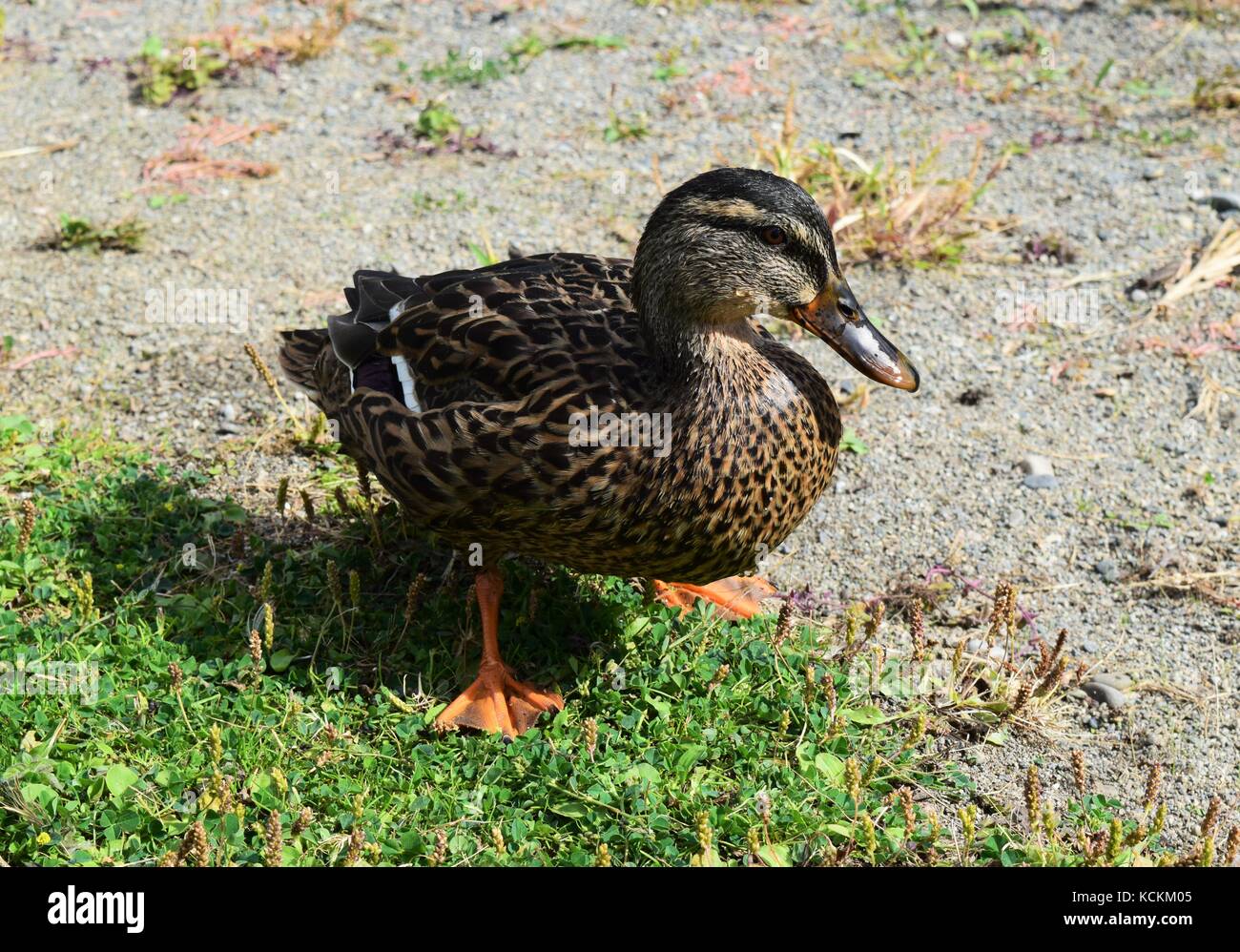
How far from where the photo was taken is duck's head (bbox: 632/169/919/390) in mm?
3232

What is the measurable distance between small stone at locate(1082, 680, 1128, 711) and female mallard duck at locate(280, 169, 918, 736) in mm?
1012

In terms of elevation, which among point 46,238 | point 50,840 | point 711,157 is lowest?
point 50,840

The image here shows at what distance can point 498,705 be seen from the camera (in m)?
3.54

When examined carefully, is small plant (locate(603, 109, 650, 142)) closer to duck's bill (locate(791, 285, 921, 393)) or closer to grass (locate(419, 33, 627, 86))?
grass (locate(419, 33, 627, 86))

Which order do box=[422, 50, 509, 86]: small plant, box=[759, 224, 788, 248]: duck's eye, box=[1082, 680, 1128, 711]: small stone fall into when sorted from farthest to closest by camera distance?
box=[422, 50, 509, 86]: small plant → box=[1082, 680, 1128, 711]: small stone → box=[759, 224, 788, 248]: duck's eye

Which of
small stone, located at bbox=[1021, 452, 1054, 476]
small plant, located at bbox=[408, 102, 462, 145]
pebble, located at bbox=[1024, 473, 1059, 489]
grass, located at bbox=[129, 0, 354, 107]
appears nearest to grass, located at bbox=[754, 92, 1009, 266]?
small stone, located at bbox=[1021, 452, 1054, 476]

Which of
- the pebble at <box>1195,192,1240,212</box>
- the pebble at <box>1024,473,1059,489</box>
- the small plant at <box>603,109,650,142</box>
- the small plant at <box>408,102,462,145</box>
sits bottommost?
the pebble at <box>1024,473,1059,489</box>

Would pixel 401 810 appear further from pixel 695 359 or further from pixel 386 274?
pixel 386 274

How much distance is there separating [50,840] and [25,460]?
5.66 ft

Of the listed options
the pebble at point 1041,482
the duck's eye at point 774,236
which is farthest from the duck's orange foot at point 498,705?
the pebble at point 1041,482

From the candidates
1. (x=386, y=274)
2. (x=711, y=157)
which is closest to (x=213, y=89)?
(x=711, y=157)

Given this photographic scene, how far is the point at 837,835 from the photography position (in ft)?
10.4

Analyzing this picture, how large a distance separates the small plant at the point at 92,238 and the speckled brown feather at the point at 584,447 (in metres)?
2.45

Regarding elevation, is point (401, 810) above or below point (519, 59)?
below
